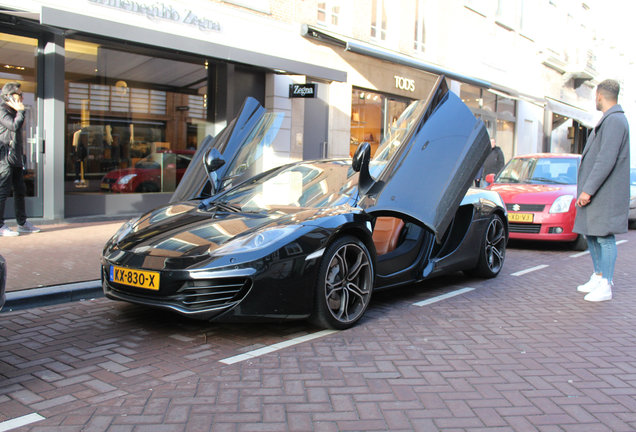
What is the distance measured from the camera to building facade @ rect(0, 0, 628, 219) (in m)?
9.36

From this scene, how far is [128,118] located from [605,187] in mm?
8679

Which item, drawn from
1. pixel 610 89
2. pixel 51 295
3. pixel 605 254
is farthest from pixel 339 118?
pixel 51 295

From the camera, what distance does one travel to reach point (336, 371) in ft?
11.6

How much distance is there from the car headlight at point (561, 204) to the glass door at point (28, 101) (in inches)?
320

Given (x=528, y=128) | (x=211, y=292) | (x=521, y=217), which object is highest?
(x=528, y=128)

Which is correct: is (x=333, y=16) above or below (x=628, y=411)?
above

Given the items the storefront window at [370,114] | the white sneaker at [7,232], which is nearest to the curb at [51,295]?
the white sneaker at [7,232]

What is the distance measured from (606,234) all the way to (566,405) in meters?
2.89

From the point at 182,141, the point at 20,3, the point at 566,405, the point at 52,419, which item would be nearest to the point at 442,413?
the point at 566,405

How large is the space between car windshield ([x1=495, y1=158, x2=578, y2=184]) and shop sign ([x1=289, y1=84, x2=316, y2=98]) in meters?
4.60

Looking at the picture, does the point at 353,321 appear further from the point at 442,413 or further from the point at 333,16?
the point at 333,16

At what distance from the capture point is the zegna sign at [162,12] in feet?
32.9

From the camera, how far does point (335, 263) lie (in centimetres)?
426

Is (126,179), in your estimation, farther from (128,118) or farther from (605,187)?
(605,187)
